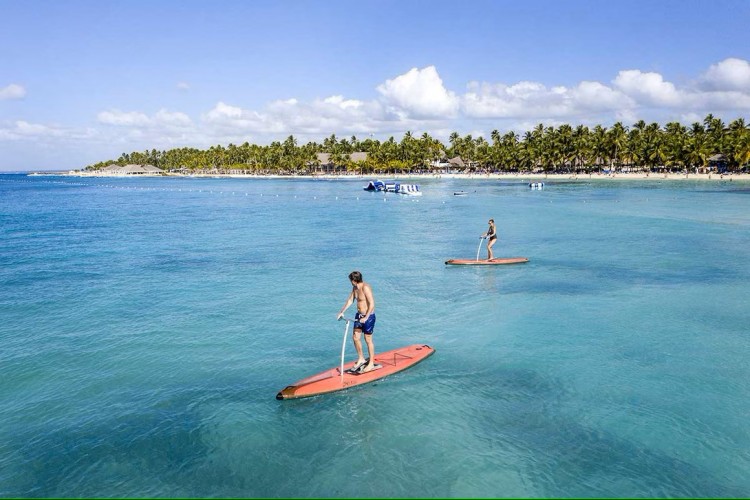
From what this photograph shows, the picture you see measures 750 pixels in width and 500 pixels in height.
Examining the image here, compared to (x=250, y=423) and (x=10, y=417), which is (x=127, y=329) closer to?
(x=10, y=417)

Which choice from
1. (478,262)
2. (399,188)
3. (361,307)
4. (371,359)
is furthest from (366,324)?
(399,188)

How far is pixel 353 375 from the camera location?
1270 cm

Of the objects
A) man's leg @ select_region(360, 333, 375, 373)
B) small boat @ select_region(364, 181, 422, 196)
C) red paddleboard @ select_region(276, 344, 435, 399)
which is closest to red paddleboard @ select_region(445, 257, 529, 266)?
red paddleboard @ select_region(276, 344, 435, 399)

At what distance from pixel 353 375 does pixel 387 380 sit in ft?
3.15

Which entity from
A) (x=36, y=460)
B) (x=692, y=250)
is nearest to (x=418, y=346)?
(x=36, y=460)

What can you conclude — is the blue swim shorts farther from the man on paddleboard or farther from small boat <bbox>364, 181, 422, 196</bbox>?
small boat <bbox>364, 181, 422, 196</bbox>

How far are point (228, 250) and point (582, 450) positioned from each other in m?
30.0

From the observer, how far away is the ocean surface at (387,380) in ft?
30.4

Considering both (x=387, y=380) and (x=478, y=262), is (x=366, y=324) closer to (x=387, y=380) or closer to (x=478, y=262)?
(x=387, y=380)

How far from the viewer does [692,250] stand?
32969 millimetres

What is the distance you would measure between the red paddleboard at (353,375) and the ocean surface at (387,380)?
10.4 inches

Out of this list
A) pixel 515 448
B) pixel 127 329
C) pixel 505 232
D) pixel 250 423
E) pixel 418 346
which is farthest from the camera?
pixel 505 232

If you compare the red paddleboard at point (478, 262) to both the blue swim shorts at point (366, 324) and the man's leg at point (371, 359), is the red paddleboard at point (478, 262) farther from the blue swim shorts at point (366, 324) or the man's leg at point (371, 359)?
the blue swim shorts at point (366, 324)

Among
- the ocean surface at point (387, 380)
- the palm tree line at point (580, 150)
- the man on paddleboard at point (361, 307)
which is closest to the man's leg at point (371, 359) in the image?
the man on paddleboard at point (361, 307)
